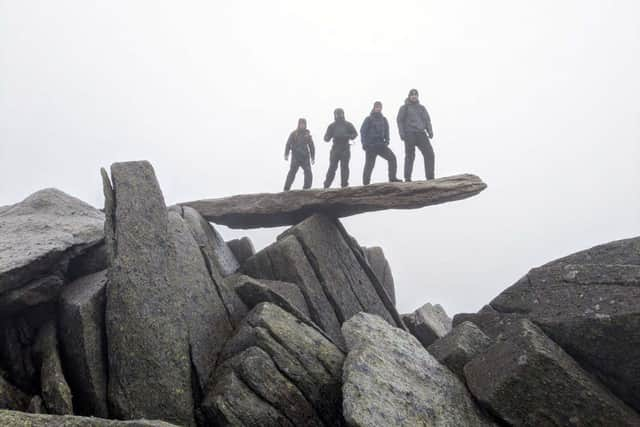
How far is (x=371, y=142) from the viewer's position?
22.9 m

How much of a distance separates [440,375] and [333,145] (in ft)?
48.4

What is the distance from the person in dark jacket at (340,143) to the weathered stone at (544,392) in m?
15.1

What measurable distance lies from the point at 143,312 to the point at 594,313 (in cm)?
1031

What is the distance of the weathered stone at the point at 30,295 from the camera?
38.2 ft

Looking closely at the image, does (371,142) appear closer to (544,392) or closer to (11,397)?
(544,392)

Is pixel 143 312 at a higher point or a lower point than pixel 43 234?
lower

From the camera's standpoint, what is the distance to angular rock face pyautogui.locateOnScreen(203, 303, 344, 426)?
9.98 m

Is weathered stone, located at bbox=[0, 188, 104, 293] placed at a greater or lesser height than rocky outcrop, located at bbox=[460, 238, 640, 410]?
greater

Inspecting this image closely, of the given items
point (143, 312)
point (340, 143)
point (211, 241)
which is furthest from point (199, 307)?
point (340, 143)

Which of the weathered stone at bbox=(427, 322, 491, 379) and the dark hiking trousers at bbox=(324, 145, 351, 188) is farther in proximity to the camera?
the dark hiking trousers at bbox=(324, 145, 351, 188)

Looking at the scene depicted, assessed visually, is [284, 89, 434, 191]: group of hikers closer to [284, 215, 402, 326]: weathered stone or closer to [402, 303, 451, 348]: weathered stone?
[284, 215, 402, 326]: weathered stone

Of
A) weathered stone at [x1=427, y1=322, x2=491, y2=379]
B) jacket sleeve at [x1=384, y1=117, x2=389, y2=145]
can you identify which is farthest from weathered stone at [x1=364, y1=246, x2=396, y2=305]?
weathered stone at [x1=427, y1=322, x2=491, y2=379]

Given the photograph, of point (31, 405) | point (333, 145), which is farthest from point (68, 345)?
point (333, 145)

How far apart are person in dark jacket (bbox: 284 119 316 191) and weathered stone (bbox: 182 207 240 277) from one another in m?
6.72
